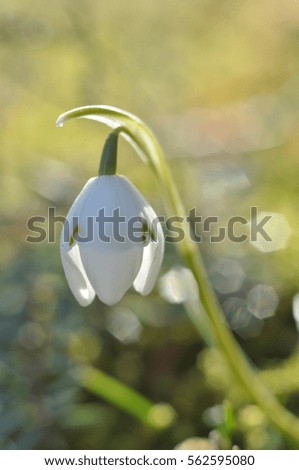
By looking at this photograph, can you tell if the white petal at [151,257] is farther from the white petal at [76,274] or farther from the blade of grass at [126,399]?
the blade of grass at [126,399]

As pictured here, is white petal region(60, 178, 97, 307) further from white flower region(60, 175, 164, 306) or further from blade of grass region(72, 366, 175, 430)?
blade of grass region(72, 366, 175, 430)

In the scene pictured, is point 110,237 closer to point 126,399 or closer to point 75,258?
point 75,258

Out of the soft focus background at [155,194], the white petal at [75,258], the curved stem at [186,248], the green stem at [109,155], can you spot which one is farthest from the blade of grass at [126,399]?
the green stem at [109,155]

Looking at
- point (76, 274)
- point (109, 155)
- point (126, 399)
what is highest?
point (109, 155)

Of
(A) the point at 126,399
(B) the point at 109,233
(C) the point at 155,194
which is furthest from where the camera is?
(C) the point at 155,194

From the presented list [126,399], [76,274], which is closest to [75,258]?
Result: [76,274]

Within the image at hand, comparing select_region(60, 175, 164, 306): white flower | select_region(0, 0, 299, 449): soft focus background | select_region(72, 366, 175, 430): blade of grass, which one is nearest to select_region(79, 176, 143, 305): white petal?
select_region(60, 175, 164, 306): white flower

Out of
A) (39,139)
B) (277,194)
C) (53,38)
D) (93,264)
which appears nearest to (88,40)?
(53,38)
